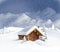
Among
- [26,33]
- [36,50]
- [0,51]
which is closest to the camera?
[0,51]

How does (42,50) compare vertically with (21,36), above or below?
below

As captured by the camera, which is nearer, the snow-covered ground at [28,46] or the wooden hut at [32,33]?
the snow-covered ground at [28,46]

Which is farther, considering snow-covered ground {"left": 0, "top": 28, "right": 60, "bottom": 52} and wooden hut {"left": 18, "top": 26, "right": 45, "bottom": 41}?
wooden hut {"left": 18, "top": 26, "right": 45, "bottom": 41}

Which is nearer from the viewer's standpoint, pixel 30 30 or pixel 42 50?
pixel 42 50

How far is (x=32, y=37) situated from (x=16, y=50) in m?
15.8

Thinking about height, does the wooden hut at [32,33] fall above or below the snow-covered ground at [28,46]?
above

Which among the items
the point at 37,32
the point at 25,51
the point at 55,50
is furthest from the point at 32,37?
the point at 25,51

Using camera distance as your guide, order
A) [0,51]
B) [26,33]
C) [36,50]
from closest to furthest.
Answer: [0,51], [36,50], [26,33]

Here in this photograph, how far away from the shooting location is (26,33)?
141ft

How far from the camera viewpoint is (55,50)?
31625 millimetres

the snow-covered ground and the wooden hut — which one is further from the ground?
the wooden hut

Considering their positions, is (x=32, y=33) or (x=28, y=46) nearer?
(x=28, y=46)

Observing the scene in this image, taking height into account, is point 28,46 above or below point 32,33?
below

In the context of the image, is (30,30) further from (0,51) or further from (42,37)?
(0,51)
